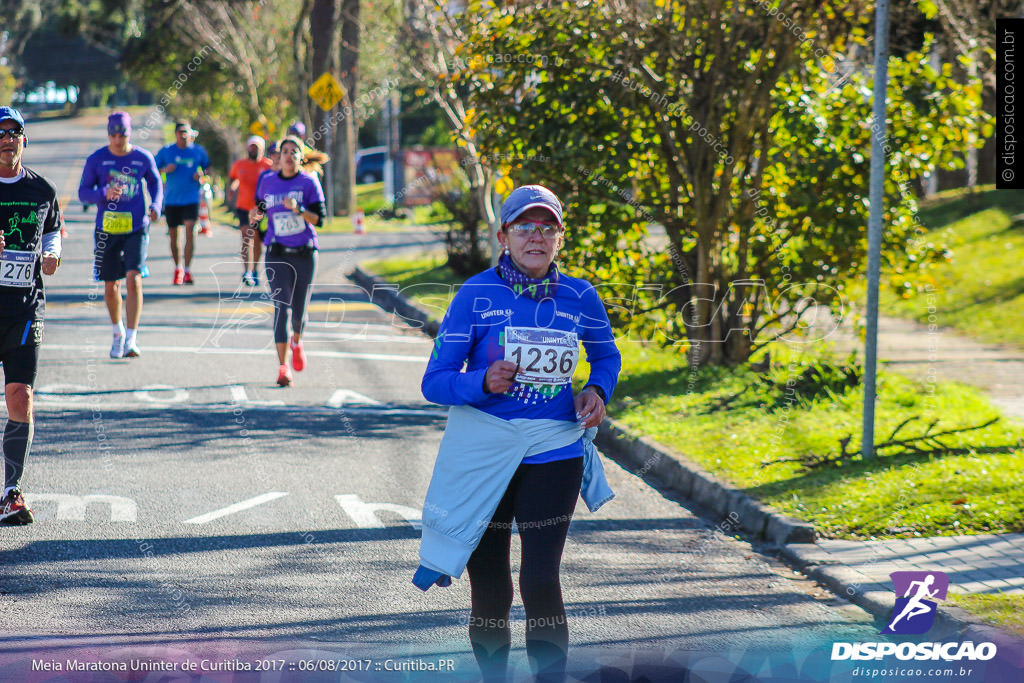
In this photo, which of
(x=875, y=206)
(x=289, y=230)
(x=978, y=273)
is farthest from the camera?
(x=978, y=273)

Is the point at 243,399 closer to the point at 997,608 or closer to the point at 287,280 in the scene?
the point at 287,280

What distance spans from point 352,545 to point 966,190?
2051cm

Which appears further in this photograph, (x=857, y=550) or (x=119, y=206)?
(x=119, y=206)

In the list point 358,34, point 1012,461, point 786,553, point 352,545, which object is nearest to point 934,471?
point 1012,461

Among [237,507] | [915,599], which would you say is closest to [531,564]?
[915,599]

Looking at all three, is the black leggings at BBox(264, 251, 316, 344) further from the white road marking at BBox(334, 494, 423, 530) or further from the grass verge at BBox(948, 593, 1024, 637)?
the grass verge at BBox(948, 593, 1024, 637)

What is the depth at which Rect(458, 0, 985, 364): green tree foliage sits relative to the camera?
9656 mm

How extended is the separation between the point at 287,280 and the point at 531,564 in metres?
6.50

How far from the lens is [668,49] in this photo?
385 inches

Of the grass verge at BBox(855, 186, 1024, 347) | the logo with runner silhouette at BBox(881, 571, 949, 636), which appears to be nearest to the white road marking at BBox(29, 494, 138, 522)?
the logo with runner silhouette at BBox(881, 571, 949, 636)

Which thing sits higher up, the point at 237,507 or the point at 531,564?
the point at 531,564

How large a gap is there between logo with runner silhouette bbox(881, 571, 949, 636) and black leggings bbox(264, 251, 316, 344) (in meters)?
5.95

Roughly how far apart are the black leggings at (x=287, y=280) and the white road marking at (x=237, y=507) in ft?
10.7

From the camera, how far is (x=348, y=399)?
10164 mm
